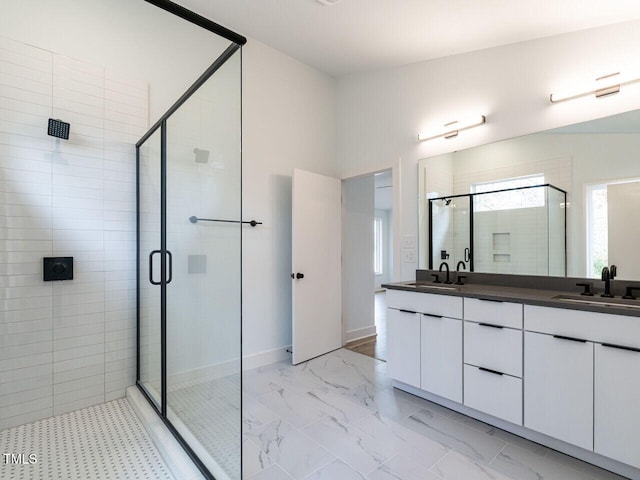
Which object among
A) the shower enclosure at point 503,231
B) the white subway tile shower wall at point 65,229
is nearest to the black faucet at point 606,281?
the shower enclosure at point 503,231

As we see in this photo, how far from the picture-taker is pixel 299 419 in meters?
2.09

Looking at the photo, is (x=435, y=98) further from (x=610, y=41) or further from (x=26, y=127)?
(x=26, y=127)

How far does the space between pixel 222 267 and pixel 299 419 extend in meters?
1.25

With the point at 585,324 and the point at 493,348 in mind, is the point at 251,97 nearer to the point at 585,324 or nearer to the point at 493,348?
the point at 493,348

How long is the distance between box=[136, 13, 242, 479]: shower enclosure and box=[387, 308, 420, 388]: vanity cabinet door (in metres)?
1.43

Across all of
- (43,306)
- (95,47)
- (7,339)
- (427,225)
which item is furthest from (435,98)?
(7,339)

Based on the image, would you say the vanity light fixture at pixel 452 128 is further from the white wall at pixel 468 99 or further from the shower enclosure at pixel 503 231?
the shower enclosure at pixel 503 231

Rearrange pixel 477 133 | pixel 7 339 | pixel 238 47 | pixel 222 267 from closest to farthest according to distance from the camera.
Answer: pixel 238 47, pixel 222 267, pixel 7 339, pixel 477 133

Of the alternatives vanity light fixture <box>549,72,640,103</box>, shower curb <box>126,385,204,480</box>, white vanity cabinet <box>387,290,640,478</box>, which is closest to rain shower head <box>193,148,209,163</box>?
shower curb <box>126,385,204,480</box>

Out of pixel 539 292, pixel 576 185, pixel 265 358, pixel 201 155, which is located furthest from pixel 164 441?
pixel 576 185

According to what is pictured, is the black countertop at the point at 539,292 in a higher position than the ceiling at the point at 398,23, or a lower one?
lower

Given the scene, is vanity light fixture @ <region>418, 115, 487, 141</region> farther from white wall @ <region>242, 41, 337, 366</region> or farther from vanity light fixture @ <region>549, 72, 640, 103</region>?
white wall @ <region>242, 41, 337, 366</region>

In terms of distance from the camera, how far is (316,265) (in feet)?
11.0

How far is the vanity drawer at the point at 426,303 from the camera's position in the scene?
2133 mm
